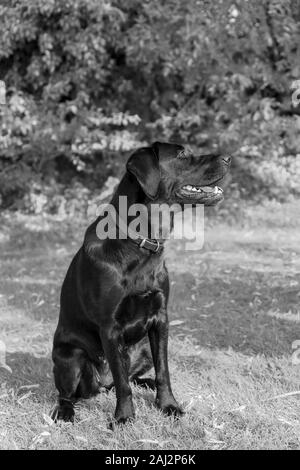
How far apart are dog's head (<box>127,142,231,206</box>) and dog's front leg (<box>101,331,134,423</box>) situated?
30.5 inches

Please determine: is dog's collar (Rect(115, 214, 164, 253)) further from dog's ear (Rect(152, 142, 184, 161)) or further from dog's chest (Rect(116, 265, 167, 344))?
dog's ear (Rect(152, 142, 184, 161))

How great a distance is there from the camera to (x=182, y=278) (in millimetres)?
6430

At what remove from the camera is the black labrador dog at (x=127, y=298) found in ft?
10.6

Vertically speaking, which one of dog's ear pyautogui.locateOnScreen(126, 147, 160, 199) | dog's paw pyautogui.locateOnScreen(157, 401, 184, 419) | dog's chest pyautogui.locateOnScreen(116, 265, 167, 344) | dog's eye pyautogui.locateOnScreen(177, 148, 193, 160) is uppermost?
dog's eye pyautogui.locateOnScreen(177, 148, 193, 160)

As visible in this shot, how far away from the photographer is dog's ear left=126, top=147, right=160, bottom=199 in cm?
323

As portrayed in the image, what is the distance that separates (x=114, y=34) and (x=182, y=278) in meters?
4.30

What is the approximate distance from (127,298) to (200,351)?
52.7 inches

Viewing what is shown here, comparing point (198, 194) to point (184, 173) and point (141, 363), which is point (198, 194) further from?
point (141, 363)

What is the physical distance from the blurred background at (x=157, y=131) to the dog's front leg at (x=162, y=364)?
148 cm

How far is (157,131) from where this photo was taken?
10117 mm

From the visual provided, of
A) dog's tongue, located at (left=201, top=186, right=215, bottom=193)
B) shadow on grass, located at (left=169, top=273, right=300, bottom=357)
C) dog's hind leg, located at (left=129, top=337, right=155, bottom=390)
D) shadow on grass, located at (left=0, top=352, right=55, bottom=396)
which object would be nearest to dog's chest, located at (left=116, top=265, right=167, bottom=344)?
dog's hind leg, located at (left=129, top=337, right=155, bottom=390)

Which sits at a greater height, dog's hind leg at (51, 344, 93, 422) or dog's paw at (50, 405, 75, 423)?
dog's hind leg at (51, 344, 93, 422)

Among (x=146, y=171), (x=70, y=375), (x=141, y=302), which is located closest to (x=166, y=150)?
(x=146, y=171)
